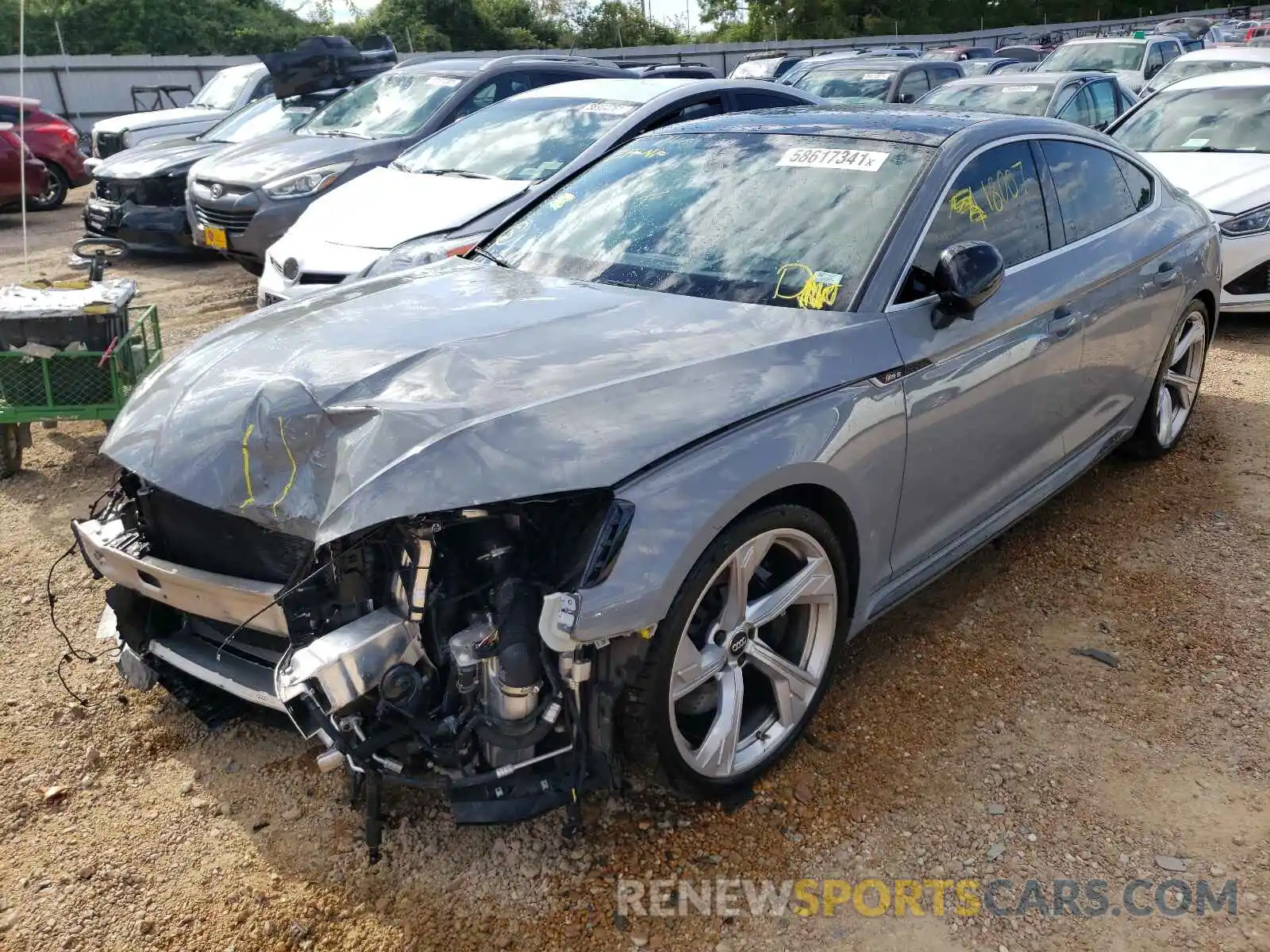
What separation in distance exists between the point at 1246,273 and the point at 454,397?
251 inches

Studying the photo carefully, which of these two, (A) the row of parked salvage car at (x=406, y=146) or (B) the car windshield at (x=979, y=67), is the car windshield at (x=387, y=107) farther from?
(B) the car windshield at (x=979, y=67)

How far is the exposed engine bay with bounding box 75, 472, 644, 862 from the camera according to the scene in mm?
2367

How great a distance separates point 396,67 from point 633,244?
24.0ft

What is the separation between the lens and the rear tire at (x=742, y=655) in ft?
8.13

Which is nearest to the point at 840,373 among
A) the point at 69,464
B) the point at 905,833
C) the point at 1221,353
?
the point at 905,833

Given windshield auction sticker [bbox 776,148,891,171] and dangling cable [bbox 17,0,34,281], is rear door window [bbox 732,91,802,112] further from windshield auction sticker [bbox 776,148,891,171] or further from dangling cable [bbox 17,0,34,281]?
dangling cable [bbox 17,0,34,281]

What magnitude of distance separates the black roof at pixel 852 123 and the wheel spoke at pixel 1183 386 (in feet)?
5.91

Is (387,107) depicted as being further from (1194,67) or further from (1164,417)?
(1194,67)

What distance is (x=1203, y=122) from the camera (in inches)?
321

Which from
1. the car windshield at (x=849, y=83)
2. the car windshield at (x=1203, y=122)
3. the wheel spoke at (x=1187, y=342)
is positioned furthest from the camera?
the car windshield at (x=849, y=83)

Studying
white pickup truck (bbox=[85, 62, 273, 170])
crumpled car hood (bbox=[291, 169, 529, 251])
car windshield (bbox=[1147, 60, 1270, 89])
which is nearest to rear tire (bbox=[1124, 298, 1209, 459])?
crumpled car hood (bbox=[291, 169, 529, 251])

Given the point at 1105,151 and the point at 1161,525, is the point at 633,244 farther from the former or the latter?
the point at 1161,525

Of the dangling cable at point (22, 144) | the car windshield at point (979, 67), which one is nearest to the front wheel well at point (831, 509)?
the dangling cable at point (22, 144)

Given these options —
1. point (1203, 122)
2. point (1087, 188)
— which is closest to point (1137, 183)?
point (1087, 188)
